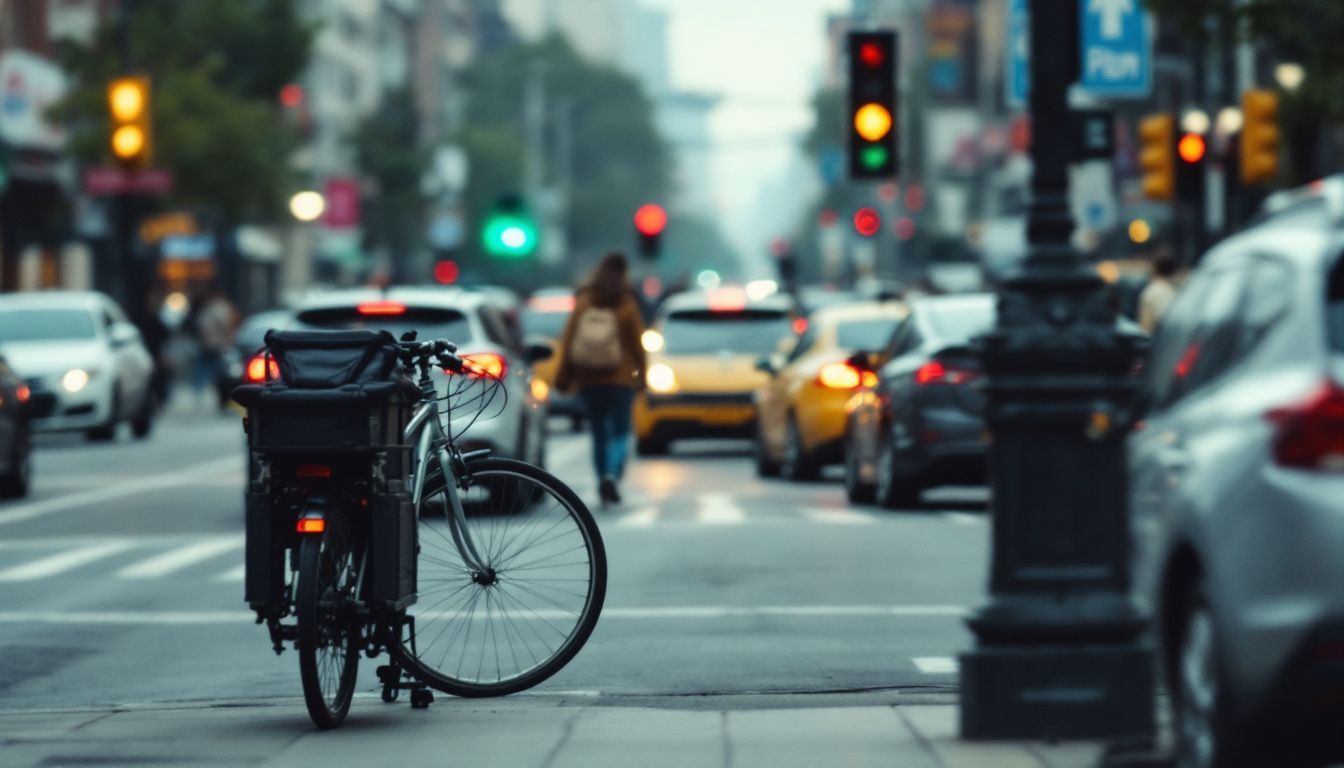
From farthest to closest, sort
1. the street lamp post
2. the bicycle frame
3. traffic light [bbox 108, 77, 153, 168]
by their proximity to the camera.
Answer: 1. traffic light [bbox 108, 77, 153, 168]
2. the bicycle frame
3. the street lamp post

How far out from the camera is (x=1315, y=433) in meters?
6.00

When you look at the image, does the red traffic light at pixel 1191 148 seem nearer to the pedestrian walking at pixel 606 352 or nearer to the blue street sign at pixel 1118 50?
the blue street sign at pixel 1118 50

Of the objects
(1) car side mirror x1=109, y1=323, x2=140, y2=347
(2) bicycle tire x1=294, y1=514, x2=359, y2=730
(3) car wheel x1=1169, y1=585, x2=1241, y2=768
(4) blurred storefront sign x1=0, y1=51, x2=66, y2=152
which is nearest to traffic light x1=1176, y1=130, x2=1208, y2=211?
(1) car side mirror x1=109, y1=323, x2=140, y2=347

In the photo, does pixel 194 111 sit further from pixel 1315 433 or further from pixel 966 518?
pixel 1315 433

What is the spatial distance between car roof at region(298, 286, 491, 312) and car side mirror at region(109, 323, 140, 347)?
43.5 feet

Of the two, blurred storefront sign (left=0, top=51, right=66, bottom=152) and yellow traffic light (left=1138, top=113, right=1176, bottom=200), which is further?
blurred storefront sign (left=0, top=51, right=66, bottom=152)

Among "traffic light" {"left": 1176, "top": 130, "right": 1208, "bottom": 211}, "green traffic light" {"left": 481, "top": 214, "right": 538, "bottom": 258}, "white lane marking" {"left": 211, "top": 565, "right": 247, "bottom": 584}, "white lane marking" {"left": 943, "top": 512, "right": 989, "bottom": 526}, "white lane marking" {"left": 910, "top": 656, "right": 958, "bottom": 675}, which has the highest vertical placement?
"traffic light" {"left": 1176, "top": 130, "right": 1208, "bottom": 211}

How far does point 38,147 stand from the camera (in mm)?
55156

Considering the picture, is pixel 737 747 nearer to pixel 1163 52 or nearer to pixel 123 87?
pixel 123 87

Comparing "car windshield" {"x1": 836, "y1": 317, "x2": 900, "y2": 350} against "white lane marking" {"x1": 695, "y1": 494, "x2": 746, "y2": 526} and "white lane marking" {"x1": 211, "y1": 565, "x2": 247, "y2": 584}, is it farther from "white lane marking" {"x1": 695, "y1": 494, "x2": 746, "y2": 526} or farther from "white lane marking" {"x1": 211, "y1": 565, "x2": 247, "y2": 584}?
"white lane marking" {"x1": 211, "y1": 565, "x2": 247, "y2": 584}

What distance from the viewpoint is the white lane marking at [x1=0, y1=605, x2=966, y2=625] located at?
12.4 meters

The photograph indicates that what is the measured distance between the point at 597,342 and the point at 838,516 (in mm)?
2117

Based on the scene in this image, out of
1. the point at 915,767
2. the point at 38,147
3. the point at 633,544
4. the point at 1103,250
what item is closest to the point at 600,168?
the point at 1103,250

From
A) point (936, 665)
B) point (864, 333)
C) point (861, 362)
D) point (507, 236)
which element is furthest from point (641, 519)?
point (507, 236)
